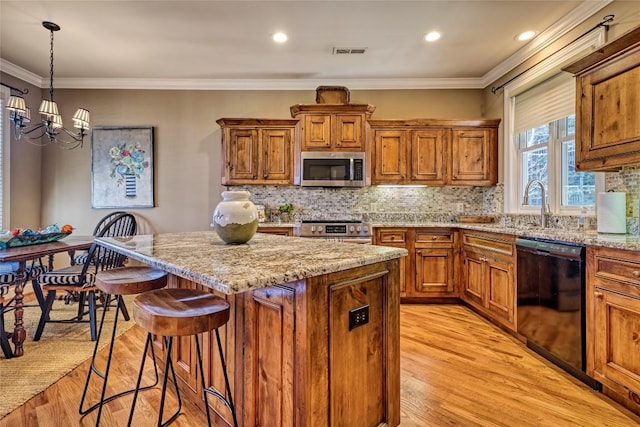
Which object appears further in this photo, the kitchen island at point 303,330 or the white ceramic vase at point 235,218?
the white ceramic vase at point 235,218

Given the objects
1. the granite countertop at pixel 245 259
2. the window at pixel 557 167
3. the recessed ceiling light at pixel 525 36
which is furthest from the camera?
the recessed ceiling light at pixel 525 36

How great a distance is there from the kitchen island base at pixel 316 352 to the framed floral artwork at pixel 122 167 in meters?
3.47

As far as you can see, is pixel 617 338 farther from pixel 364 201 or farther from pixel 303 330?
pixel 364 201

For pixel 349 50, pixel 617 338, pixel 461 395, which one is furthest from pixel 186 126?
pixel 617 338

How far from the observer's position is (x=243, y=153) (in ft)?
13.5

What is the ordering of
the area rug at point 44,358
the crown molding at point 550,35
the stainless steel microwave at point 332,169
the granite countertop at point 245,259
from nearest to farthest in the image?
the granite countertop at point 245,259
the area rug at point 44,358
the crown molding at point 550,35
the stainless steel microwave at point 332,169

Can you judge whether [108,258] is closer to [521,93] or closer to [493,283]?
[493,283]

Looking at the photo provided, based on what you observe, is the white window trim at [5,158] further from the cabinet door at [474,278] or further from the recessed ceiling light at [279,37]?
the cabinet door at [474,278]

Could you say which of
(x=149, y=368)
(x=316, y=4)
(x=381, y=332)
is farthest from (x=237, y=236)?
(x=316, y=4)

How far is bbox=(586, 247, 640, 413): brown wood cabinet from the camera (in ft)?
5.78

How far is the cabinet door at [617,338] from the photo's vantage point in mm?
1755

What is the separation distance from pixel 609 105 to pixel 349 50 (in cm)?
237

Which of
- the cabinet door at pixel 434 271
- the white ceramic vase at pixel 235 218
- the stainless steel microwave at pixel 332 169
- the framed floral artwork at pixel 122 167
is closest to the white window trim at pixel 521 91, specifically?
the cabinet door at pixel 434 271

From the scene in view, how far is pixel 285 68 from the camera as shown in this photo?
4.07 metres
